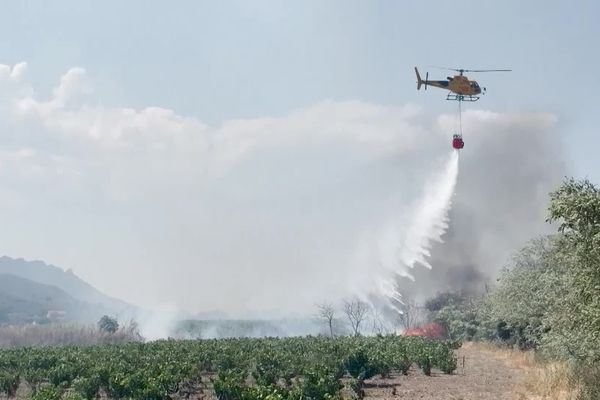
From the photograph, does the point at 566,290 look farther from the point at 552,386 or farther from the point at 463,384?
the point at 463,384

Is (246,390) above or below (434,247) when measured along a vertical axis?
below

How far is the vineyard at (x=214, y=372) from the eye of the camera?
108 ft

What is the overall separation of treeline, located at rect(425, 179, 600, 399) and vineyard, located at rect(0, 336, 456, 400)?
8250mm

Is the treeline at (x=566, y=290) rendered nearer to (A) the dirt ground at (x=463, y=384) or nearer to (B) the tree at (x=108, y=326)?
(A) the dirt ground at (x=463, y=384)

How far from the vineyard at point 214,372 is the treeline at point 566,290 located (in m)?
8.25

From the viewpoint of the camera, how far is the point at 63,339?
17875 cm

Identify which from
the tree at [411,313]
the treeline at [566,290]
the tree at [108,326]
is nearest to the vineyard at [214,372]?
the treeline at [566,290]

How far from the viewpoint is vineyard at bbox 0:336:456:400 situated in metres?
33.0

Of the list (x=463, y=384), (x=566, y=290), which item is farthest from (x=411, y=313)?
(x=566, y=290)

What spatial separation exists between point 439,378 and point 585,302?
22.7 meters

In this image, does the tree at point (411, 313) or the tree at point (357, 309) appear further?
the tree at point (357, 309)

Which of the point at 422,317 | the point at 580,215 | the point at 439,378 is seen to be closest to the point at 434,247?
the point at 422,317

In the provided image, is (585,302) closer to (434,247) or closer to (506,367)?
(506,367)

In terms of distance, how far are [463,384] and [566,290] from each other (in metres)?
9.14
